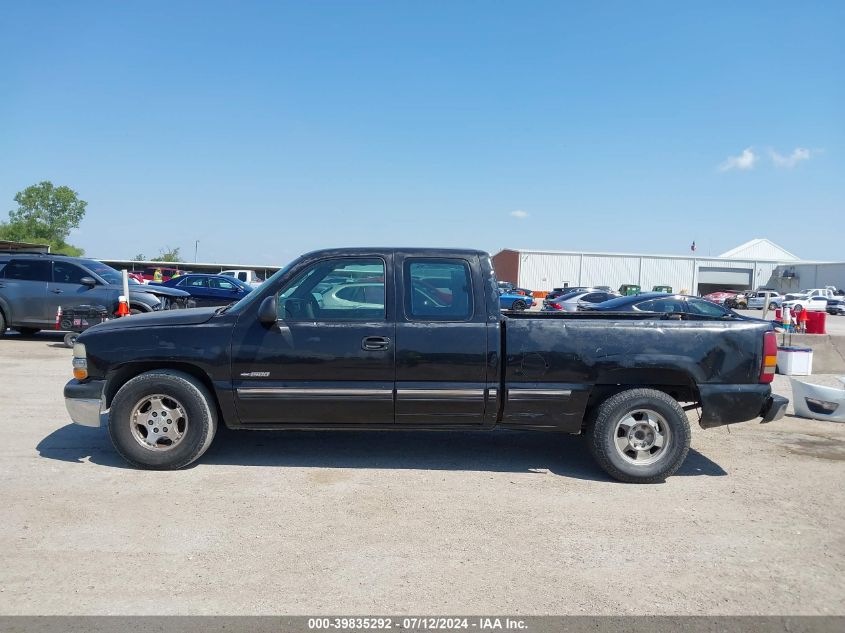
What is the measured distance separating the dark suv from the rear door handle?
9.36 m

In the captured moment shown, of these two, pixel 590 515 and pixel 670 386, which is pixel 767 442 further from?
pixel 590 515

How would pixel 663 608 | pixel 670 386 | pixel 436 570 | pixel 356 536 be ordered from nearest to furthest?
pixel 663 608, pixel 436 570, pixel 356 536, pixel 670 386

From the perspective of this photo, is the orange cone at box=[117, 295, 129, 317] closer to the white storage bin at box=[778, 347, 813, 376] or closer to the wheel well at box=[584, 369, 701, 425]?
the wheel well at box=[584, 369, 701, 425]

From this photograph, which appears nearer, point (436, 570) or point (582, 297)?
point (436, 570)

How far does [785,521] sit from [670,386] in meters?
1.28

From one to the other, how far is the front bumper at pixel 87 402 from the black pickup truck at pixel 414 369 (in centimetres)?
1

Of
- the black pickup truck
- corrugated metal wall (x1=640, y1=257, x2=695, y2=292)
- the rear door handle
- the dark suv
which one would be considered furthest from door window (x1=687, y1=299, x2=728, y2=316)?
corrugated metal wall (x1=640, y1=257, x2=695, y2=292)

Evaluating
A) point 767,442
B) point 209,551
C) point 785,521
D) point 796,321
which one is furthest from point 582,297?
point 209,551

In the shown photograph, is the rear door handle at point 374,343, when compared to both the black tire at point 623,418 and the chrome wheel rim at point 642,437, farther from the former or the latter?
the chrome wheel rim at point 642,437

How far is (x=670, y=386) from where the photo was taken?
5.22 m

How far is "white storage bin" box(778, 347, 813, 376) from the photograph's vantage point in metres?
11.3

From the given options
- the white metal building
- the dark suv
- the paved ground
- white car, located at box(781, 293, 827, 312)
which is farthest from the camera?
the white metal building

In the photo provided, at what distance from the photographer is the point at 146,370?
5230 mm

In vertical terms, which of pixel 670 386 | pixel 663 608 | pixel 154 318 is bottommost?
pixel 663 608
